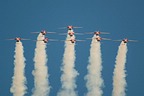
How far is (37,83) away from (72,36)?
18.1 ft

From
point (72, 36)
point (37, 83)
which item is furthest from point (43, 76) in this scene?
point (72, 36)

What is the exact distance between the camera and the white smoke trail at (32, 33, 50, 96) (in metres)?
54.0

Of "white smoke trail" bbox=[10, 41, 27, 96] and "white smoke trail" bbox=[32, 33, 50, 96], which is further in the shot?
"white smoke trail" bbox=[32, 33, 50, 96]

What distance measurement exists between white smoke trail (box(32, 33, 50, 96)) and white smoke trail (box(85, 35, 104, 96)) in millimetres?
3945

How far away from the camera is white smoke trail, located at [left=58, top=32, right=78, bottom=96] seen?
53.7 metres

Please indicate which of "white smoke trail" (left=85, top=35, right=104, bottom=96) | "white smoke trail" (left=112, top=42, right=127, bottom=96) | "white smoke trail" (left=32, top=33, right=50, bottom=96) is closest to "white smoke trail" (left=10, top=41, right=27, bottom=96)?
"white smoke trail" (left=32, top=33, right=50, bottom=96)

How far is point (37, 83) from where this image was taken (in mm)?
54062

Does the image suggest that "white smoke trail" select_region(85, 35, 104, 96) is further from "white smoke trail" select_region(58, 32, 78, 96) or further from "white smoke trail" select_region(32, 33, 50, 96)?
"white smoke trail" select_region(32, 33, 50, 96)

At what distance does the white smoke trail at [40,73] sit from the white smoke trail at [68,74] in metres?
1.58

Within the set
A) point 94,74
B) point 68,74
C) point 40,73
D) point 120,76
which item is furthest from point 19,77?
point 120,76

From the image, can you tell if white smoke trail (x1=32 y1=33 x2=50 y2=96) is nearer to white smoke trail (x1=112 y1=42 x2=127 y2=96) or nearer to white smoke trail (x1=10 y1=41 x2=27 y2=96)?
white smoke trail (x1=10 y1=41 x2=27 y2=96)

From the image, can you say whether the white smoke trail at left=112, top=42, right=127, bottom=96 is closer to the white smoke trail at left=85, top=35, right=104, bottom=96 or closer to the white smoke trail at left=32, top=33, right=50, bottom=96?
the white smoke trail at left=85, top=35, right=104, bottom=96

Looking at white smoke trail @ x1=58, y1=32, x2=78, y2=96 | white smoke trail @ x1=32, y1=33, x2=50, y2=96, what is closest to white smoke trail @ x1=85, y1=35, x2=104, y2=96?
white smoke trail @ x1=58, y1=32, x2=78, y2=96

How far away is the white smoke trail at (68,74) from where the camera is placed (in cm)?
5372
